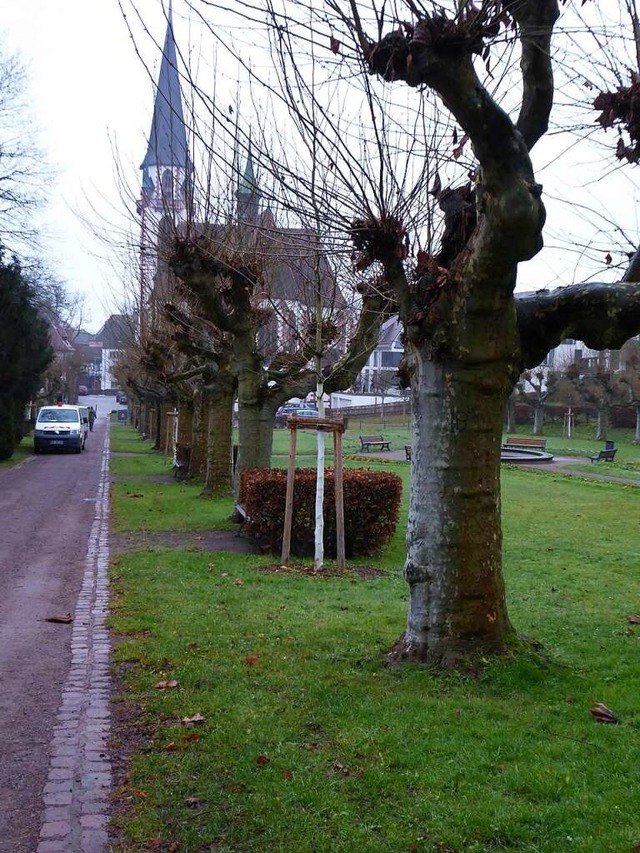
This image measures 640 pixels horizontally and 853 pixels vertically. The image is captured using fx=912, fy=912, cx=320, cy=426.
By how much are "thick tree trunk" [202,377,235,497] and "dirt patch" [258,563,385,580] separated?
9.08 meters

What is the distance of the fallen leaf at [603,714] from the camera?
5422 millimetres

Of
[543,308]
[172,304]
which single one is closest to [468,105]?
[543,308]

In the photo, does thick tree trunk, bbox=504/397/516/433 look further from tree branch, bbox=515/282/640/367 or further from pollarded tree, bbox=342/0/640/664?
pollarded tree, bbox=342/0/640/664

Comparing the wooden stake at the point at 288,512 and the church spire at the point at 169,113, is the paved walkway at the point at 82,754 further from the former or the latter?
the church spire at the point at 169,113

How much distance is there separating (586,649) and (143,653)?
3582 mm

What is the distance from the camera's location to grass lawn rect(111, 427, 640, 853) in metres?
4.10

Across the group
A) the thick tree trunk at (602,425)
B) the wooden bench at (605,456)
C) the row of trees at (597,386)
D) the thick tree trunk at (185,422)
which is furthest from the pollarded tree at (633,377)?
the thick tree trunk at (185,422)

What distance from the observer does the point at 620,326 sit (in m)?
6.27

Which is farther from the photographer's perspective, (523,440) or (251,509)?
(523,440)

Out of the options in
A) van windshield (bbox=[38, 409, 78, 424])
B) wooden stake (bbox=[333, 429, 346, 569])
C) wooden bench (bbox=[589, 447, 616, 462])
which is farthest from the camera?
van windshield (bbox=[38, 409, 78, 424])

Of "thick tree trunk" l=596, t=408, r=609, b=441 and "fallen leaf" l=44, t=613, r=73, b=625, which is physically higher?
"thick tree trunk" l=596, t=408, r=609, b=441

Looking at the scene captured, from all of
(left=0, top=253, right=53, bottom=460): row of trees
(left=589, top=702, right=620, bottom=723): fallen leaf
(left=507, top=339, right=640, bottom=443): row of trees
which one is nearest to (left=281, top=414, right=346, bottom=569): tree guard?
(left=589, top=702, right=620, bottom=723): fallen leaf

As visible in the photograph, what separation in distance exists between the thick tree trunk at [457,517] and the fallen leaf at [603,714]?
35.8 inches

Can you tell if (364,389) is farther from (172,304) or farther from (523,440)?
(172,304)
